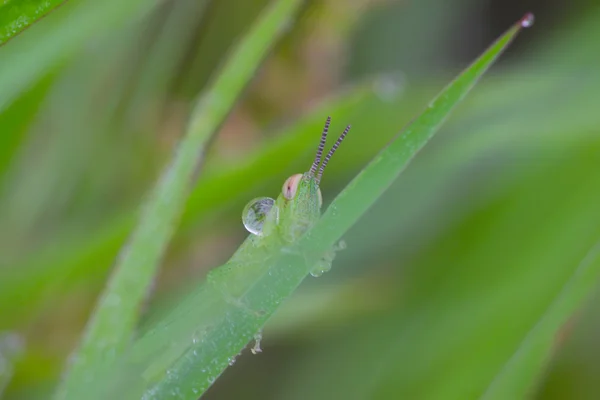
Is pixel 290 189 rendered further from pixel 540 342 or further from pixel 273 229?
pixel 540 342

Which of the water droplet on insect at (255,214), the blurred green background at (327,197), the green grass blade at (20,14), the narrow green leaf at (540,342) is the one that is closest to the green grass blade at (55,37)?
the blurred green background at (327,197)

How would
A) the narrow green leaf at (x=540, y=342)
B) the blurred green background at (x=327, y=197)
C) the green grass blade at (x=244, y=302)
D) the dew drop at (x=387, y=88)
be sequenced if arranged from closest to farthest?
1. the green grass blade at (x=244, y=302)
2. the narrow green leaf at (x=540, y=342)
3. the blurred green background at (x=327, y=197)
4. the dew drop at (x=387, y=88)

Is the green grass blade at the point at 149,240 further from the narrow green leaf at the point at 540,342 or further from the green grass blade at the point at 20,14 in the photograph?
the narrow green leaf at the point at 540,342

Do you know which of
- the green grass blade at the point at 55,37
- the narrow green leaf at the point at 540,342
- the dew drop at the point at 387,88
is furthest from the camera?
the dew drop at the point at 387,88

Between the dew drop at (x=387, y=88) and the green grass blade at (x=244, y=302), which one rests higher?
the dew drop at (x=387, y=88)

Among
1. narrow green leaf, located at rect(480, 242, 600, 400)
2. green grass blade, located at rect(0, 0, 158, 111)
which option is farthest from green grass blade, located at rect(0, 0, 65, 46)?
narrow green leaf, located at rect(480, 242, 600, 400)

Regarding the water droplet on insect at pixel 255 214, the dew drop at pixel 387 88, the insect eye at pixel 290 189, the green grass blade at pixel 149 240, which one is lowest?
the green grass blade at pixel 149 240

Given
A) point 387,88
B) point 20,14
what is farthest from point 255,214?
point 387,88

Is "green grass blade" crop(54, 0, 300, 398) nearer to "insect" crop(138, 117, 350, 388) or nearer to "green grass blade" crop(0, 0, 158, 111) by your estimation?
"insect" crop(138, 117, 350, 388)
